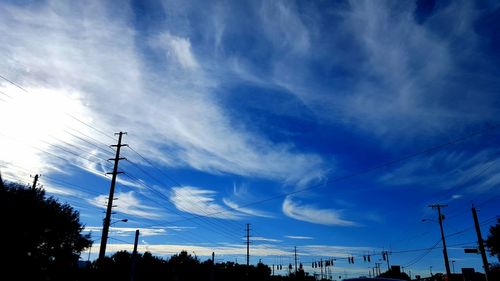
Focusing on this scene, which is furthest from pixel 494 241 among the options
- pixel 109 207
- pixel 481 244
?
pixel 109 207

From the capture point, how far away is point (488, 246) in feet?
176

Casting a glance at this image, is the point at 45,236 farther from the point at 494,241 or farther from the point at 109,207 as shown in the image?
the point at 494,241

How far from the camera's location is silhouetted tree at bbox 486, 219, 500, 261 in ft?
171

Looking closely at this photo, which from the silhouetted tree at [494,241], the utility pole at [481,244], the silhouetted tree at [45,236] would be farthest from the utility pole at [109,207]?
the silhouetted tree at [494,241]

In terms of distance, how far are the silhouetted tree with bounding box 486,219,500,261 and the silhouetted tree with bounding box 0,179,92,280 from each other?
5924cm

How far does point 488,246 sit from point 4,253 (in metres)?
66.0

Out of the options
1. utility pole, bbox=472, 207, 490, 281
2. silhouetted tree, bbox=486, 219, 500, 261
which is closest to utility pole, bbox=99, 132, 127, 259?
utility pole, bbox=472, 207, 490, 281

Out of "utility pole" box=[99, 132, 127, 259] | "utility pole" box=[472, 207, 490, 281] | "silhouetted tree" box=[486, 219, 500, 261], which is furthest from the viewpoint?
"silhouetted tree" box=[486, 219, 500, 261]

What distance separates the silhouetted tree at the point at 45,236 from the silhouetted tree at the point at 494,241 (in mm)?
59236

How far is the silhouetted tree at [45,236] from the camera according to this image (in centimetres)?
3238

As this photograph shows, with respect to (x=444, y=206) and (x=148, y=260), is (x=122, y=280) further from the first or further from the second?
(x=444, y=206)

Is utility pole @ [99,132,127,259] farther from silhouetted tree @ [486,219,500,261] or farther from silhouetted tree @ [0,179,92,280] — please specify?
silhouetted tree @ [486,219,500,261]

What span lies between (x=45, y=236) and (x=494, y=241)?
61.9 m

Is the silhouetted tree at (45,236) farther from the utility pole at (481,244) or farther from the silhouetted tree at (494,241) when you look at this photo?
the silhouetted tree at (494,241)
